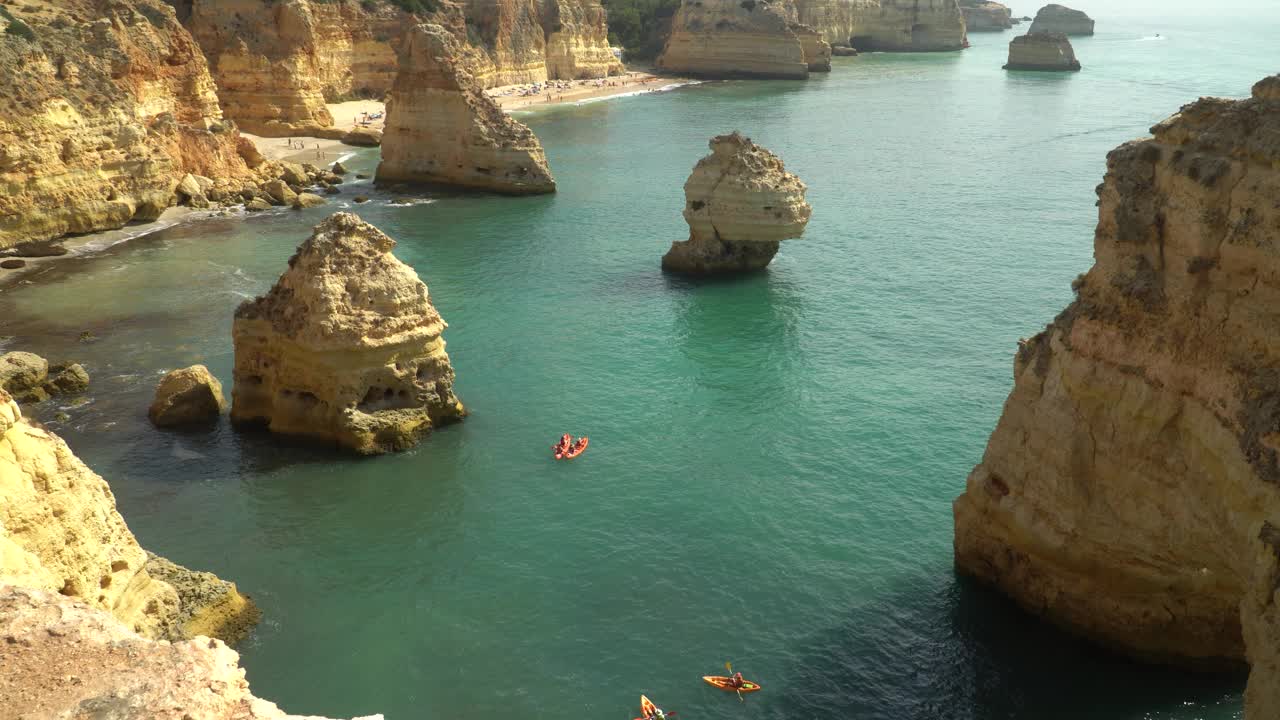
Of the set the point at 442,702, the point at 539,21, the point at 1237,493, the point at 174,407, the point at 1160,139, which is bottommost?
the point at 442,702

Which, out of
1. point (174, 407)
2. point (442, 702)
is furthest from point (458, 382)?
point (442, 702)

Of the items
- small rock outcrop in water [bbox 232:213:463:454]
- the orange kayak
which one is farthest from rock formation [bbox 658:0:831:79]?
the orange kayak

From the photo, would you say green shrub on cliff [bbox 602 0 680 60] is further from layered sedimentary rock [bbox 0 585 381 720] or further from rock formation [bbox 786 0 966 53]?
layered sedimentary rock [bbox 0 585 381 720]

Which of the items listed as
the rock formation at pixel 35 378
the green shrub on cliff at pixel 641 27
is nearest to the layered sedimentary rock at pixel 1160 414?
the rock formation at pixel 35 378

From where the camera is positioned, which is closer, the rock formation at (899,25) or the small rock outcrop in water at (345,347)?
the small rock outcrop in water at (345,347)

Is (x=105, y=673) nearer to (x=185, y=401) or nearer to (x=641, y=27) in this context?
(x=185, y=401)

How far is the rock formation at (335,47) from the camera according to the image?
67500 mm

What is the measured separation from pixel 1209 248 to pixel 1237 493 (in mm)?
3389

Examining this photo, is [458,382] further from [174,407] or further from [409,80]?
[409,80]

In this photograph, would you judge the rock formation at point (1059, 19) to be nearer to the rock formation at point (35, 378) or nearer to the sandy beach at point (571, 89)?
the sandy beach at point (571, 89)

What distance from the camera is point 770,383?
104ft

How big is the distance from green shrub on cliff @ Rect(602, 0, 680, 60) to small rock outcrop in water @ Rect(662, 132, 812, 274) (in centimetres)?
10042

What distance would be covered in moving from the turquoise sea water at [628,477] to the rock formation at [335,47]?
Answer: 1986 centimetres

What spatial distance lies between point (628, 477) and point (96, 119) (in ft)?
103
